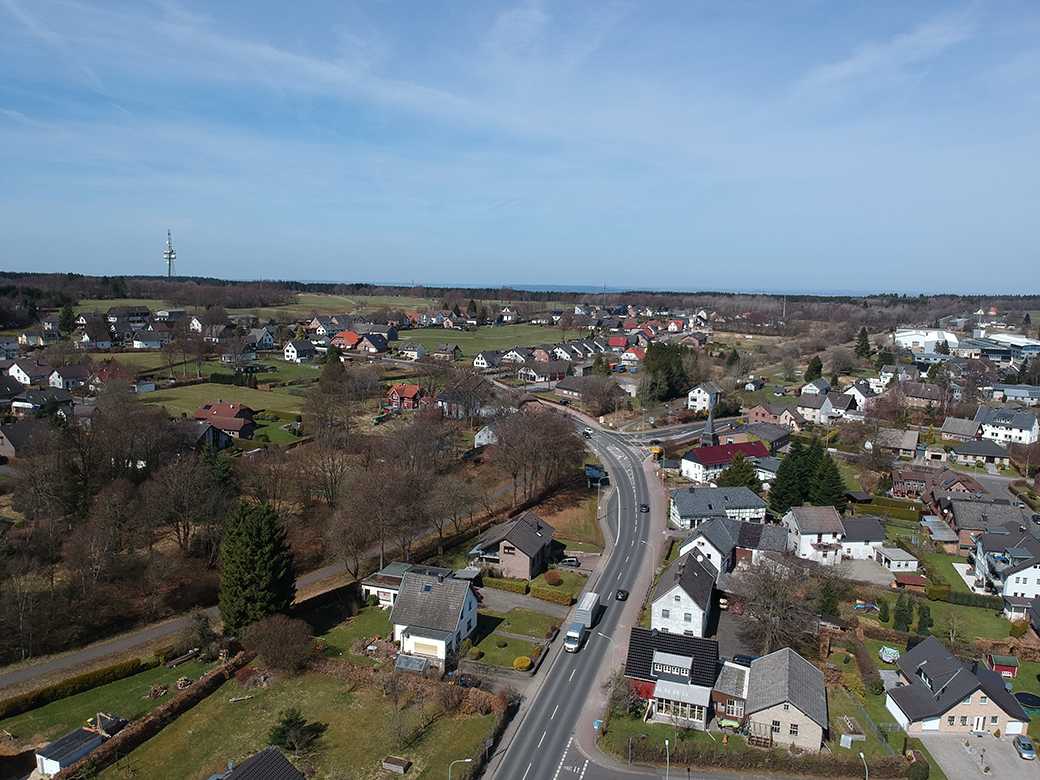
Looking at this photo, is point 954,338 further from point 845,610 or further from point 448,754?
point 448,754

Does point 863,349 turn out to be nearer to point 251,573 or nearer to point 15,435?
point 251,573

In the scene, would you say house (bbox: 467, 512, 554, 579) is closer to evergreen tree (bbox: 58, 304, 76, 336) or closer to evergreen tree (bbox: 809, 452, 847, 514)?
evergreen tree (bbox: 809, 452, 847, 514)

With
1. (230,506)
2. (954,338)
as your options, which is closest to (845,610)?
(230,506)

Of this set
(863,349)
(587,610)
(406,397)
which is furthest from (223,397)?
(863,349)

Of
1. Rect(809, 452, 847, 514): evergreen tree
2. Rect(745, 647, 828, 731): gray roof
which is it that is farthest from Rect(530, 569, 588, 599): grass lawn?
Rect(809, 452, 847, 514): evergreen tree

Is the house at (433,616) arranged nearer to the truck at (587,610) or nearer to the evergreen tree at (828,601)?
the truck at (587,610)

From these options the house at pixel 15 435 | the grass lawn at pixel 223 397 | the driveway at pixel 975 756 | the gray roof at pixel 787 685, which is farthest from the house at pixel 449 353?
the driveway at pixel 975 756
